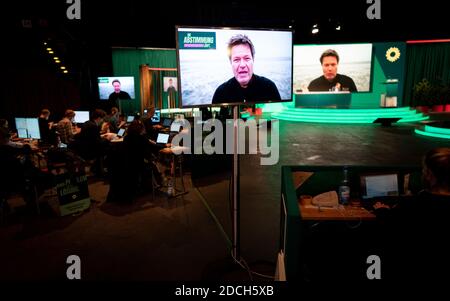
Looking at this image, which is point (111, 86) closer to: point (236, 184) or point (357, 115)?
point (357, 115)

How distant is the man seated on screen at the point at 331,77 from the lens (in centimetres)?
1348

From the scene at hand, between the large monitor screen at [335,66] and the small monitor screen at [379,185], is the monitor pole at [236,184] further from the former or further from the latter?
the large monitor screen at [335,66]

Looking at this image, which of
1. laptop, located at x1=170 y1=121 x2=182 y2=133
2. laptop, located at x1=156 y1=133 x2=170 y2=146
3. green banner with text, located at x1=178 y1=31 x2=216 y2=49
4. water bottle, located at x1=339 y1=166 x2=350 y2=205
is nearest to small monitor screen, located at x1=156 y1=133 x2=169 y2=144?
laptop, located at x1=156 y1=133 x2=170 y2=146

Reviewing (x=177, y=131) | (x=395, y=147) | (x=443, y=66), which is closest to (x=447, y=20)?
(x=443, y=66)

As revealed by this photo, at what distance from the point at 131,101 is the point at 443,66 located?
1483 centimetres

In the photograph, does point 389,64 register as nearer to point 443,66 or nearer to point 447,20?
point 447,20

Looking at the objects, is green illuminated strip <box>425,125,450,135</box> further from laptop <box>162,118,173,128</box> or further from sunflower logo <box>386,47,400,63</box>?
laptop <box>162,118,173,128</box>

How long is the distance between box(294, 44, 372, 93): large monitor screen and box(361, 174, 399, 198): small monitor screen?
11.4 m

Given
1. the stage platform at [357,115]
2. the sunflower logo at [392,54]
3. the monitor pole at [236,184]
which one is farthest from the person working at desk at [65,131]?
the sunflower logo at [392,54]

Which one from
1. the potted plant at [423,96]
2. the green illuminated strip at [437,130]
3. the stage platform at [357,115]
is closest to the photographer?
the green illuminated strip at [437,130]

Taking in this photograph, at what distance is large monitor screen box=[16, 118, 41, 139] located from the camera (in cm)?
530

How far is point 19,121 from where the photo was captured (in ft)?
18.3

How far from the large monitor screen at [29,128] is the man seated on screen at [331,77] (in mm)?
11326

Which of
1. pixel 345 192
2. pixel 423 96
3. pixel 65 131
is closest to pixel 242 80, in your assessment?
pixel 345 192
